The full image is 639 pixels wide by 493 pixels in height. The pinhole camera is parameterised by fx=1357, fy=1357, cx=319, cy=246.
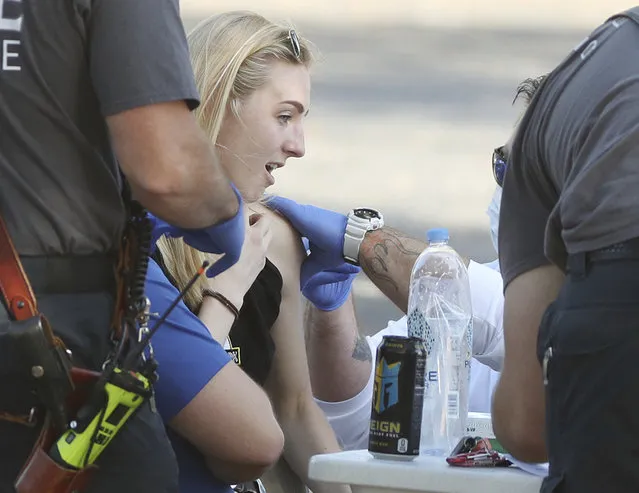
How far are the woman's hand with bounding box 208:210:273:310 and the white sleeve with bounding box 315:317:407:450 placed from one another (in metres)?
0.67

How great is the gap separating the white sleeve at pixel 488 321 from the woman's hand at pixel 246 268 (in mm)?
596

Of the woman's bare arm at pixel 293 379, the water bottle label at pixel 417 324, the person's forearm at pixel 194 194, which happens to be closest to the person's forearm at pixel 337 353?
the woman's bare arm at pixel 293 379

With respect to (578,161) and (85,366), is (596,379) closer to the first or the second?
(578,161)

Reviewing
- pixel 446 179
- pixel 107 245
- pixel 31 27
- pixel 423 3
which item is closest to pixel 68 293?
pixel 107 245

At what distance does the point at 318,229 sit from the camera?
2.97m

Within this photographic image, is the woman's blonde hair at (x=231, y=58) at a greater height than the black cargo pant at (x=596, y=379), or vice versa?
the woman's blonde hair at (x=231, y=58)

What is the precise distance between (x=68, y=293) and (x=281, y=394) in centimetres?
128

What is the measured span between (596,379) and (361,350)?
161 cm

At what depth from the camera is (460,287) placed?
265 centimetres

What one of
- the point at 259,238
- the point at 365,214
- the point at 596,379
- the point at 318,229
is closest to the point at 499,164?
the point at 365,214

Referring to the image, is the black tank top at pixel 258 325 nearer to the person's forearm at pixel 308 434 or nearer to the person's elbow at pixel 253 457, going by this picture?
the person's forearm at pixel 308 434

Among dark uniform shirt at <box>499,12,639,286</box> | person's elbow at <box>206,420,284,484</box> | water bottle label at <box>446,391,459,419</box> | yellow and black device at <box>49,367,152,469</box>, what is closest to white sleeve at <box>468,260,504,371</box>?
water bottle label at <box>446,391,459,419</box>

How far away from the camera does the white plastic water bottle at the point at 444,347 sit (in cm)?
242

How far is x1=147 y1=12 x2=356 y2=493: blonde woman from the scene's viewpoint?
2.73m
